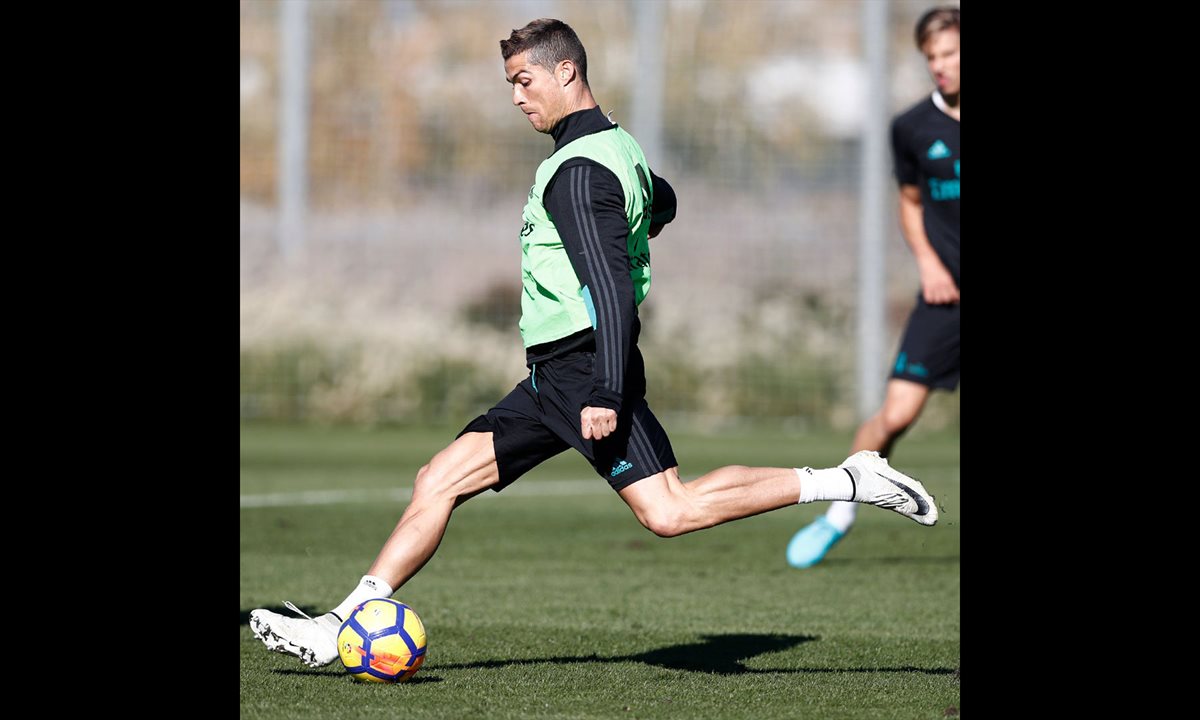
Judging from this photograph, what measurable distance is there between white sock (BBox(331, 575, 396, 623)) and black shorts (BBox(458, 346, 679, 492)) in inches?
20.4

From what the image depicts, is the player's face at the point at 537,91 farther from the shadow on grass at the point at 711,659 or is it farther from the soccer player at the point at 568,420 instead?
the shadow on grass at the point at 711,659

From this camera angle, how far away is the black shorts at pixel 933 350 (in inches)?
341

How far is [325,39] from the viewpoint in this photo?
1912 cm

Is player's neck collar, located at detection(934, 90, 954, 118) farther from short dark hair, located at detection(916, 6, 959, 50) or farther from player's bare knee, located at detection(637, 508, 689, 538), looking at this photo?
player's bare knee, located at detection(637, 508, 689, 538)

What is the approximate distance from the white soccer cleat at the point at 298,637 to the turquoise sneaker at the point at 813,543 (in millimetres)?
3470

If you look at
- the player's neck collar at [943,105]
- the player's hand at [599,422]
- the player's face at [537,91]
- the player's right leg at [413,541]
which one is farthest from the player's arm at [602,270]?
the player's neck collar at [943,105]

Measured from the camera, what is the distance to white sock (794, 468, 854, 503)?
5637 mm

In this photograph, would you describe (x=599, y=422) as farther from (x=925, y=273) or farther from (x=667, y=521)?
(x=925, y=273)

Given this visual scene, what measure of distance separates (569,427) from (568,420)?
25 millimetres

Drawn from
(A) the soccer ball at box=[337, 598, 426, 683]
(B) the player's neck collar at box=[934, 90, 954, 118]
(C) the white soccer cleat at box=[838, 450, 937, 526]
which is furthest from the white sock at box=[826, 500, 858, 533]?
(A) the soccer ball at box=[337, 598, 426, 683]
